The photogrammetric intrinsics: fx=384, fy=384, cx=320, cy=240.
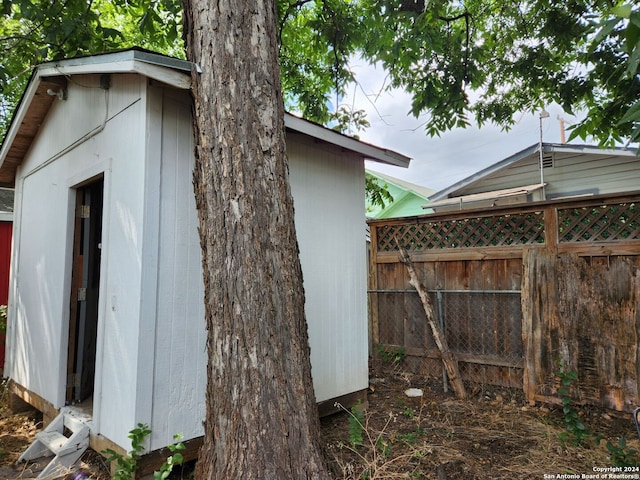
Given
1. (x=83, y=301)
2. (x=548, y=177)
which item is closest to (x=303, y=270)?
(x=83, y=301)

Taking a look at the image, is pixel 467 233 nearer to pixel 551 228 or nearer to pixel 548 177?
pixel 551 228

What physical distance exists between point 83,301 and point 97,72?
2.15 meters

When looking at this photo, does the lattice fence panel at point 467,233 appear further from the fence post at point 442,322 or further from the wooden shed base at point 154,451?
the wooden shed base at point 154,451

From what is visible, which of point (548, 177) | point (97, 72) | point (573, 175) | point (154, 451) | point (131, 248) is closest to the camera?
point (154, 451)

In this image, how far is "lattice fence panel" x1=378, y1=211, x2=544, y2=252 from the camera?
4.27 meters

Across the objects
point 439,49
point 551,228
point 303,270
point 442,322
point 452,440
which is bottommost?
point 452,440

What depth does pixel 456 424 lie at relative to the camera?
3541 mm

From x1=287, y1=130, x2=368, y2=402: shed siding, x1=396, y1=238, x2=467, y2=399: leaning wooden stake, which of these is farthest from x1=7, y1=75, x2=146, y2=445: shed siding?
x1=396, y1=238, x2=467, y2=399: leaning wooden stake

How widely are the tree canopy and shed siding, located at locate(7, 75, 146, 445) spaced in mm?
889

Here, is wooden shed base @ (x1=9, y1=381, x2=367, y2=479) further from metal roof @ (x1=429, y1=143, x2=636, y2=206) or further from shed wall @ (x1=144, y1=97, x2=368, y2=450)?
metal roof @ (x1=429, y1=143, x2=636, y2=206)

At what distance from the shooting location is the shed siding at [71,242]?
8.96 feet

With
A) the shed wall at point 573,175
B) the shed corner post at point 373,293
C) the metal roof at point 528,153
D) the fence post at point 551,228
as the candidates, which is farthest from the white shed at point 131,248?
the shed wall at point 573,175

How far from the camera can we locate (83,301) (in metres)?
3.74

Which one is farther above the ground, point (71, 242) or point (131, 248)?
point (71, 242)
